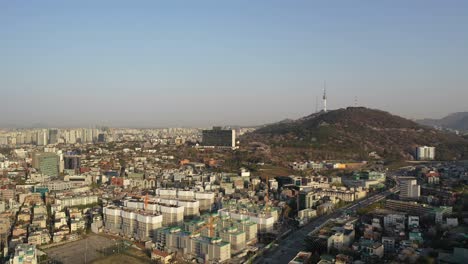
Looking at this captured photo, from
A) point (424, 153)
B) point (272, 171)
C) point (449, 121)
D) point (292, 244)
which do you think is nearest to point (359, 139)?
point (424, 153)

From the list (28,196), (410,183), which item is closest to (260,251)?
(410,183)

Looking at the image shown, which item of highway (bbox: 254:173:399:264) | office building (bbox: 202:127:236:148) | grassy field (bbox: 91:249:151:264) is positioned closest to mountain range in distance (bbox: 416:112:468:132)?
office building (bbox: 202:127:236:148)

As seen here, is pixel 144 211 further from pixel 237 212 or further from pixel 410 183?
pixel 410 183

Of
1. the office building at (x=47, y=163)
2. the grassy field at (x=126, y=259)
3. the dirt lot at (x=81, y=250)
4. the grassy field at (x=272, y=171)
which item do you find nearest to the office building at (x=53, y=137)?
the office building at (x=47, y=163)

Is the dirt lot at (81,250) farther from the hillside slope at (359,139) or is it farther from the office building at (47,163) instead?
the hillside slope at (359,139)

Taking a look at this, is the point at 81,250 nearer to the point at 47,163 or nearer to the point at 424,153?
the point at 47,163
